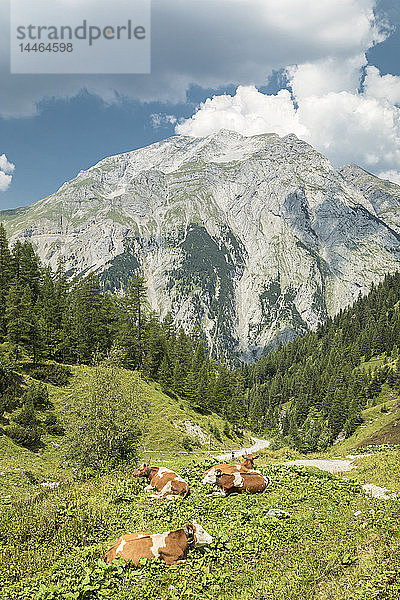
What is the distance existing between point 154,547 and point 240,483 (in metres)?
7.79

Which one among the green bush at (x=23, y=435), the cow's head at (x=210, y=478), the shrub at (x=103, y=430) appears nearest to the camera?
the cow's head at (x=210, y=478)

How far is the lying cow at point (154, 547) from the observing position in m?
11.4

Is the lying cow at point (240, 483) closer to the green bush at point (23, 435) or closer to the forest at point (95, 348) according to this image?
the green bush at point (23, 435)

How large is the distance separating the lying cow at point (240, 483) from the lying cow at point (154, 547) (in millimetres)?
6408

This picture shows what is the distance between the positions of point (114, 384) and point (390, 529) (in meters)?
22.6

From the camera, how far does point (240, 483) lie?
18.4 m

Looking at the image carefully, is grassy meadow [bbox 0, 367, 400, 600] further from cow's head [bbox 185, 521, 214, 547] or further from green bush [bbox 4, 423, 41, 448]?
green bush [bbox 4, 423, 41, 448]

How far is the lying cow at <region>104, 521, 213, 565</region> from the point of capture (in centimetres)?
1138

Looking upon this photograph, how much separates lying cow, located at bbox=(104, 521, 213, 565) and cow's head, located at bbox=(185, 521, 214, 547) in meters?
0.08

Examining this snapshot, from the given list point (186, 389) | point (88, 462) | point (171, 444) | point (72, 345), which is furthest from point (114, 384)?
point (186, 389)

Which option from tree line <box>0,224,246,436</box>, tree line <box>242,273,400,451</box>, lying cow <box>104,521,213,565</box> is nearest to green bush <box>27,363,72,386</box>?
tree line <box>0,224,246,436</box>

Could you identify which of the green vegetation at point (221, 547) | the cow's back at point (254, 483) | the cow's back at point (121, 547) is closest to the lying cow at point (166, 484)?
the green vegetation at point (221, 547)

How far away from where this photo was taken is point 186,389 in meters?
83.6

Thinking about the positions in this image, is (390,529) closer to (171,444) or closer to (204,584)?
(204,584)
